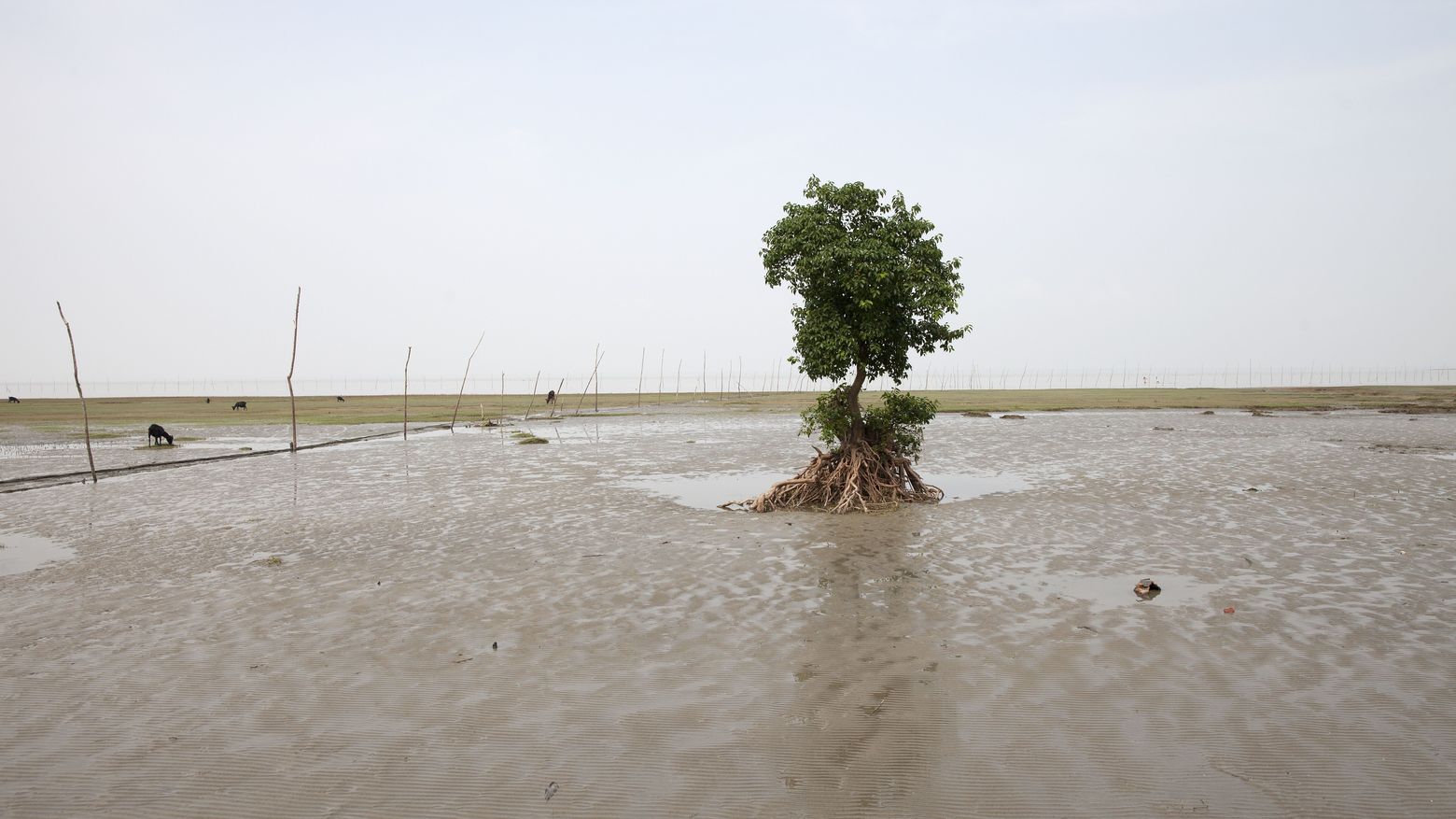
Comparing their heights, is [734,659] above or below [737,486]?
below

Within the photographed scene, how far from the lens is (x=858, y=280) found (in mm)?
17969

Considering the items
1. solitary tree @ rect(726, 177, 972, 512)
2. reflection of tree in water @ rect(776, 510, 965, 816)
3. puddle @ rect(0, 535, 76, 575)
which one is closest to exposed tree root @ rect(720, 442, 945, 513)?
solitary tree @ rect(726, 177, 972, 512)

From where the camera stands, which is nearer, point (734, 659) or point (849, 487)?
point (734, 659)

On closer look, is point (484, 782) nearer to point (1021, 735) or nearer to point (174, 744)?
point (174, 744)

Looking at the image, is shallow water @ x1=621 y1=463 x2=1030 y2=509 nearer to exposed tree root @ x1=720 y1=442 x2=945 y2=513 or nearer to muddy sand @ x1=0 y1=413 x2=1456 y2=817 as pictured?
exposed tree root @ x1=720 y1=442 x2=945 y2=513

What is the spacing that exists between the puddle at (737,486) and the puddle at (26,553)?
12.5 metres

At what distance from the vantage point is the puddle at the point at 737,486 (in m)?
20.8

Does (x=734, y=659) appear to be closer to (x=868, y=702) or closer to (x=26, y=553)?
(x=868, y=702)

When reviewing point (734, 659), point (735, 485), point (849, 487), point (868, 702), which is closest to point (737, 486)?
point (735, 485)

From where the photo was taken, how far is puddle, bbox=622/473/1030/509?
20828mm

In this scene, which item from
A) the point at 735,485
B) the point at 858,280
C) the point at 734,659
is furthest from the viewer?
the point at 735,485

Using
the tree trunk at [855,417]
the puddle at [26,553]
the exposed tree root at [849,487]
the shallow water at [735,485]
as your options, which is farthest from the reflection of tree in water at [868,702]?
the puddle at [26,553]

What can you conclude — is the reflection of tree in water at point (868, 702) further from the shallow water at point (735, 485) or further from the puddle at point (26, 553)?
the puddle at point (26, 553)

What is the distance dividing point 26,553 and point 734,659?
47.4 feet
